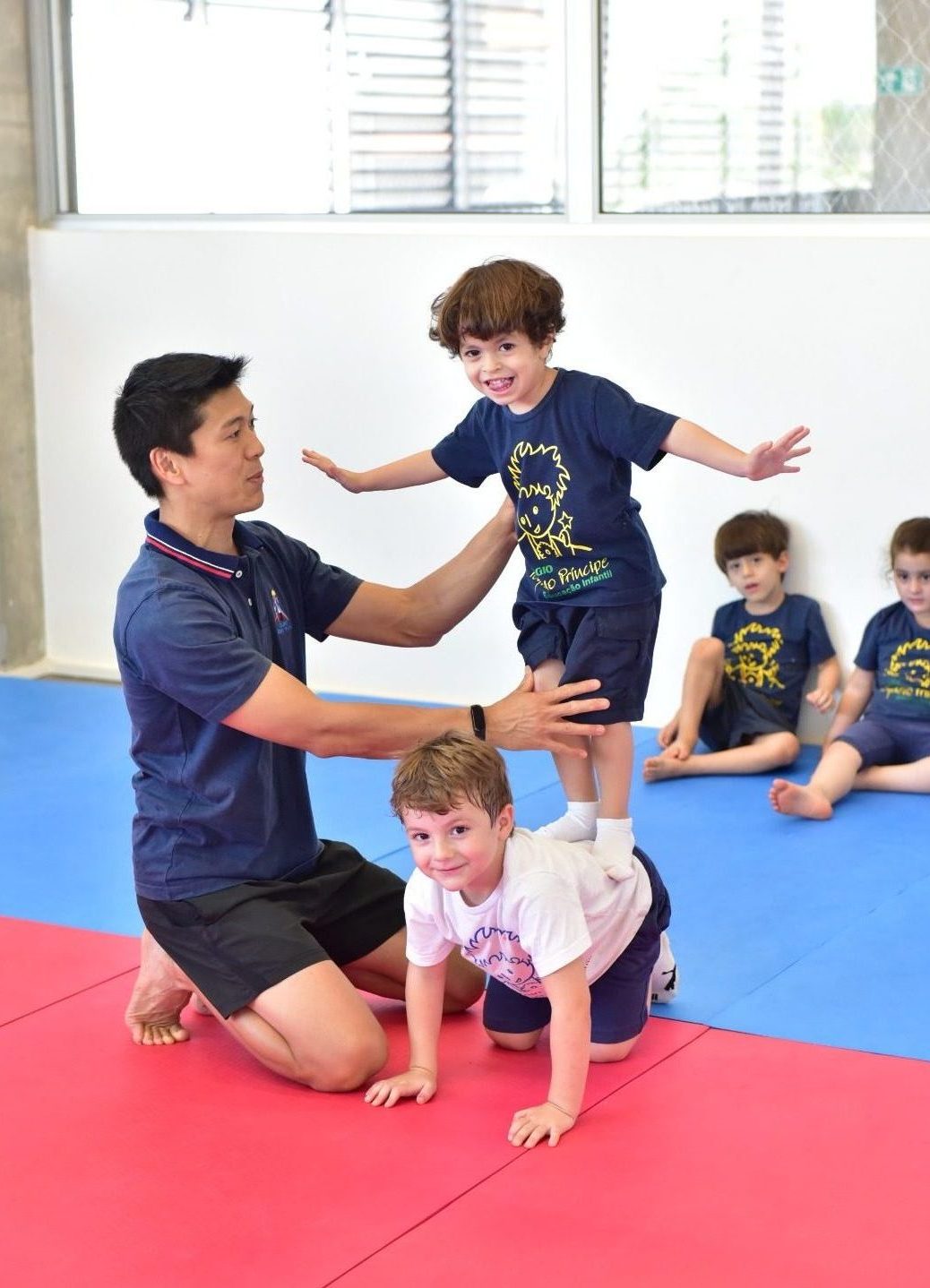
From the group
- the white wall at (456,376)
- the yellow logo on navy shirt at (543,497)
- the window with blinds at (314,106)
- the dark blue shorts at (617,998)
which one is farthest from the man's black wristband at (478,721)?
the window with blinds at (314,106)

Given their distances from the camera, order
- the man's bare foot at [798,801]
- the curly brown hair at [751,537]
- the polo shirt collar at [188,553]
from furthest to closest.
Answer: the curly brown hair at [751,537], the man's bare foot at [798,801], the polo shirt collar at [188,553]

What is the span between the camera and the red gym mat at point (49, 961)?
345 cm

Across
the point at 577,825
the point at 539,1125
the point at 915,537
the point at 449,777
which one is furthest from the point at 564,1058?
the point at 915,537

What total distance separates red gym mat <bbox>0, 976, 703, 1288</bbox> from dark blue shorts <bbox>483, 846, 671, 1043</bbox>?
0.06 meters

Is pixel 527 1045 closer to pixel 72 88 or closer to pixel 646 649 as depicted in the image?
pixel 646 649

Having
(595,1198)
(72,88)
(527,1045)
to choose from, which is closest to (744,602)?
(527,1045)

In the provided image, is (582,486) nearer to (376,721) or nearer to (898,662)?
(376,721)

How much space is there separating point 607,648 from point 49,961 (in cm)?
138

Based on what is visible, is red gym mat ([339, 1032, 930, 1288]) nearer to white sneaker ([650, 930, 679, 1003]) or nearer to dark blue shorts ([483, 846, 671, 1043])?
dark blue shorts ([483, 846, 671, 1043])

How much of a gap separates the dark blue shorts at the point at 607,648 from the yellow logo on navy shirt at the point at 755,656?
1601 mm

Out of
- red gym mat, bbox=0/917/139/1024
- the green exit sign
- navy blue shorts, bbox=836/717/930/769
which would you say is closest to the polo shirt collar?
red gym mat, bbox=0/917/139/1024

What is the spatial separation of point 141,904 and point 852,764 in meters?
2.22

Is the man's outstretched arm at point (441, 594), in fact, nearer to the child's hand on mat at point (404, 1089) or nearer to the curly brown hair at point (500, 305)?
the curly brown hair at point (500, 305)

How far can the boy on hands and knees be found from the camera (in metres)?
3.01
